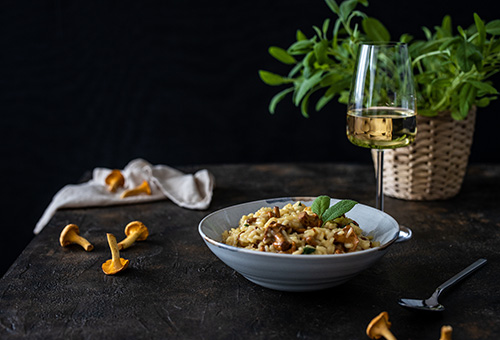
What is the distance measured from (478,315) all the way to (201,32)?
187cm

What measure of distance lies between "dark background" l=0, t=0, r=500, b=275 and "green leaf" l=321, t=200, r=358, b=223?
157 cm

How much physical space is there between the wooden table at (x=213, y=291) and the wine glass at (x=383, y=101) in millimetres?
235

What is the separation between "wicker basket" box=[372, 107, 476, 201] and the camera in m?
1.45

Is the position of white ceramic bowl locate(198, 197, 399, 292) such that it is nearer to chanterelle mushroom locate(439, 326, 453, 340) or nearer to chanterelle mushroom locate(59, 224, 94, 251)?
chanterelle mushroom locate(439, 326, 453, 340)

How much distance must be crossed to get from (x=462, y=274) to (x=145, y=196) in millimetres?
873

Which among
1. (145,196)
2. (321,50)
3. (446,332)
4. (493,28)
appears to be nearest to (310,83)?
(321,50)

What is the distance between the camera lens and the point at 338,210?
0.98 metres

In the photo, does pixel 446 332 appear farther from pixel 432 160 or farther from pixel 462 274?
pixel 432 160

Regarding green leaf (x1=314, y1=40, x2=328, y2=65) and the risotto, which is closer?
the risotto

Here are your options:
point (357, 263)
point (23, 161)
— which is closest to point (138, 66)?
point (23, 161)

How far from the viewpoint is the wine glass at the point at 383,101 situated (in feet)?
3.95

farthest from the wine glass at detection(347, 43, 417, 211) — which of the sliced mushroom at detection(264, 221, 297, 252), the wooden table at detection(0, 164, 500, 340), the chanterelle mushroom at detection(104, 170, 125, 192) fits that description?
the chanterelle mushroom at detection(104, 170, 125, 192)

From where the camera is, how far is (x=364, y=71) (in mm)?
1199

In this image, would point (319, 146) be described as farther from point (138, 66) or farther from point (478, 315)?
point (478, 315)
